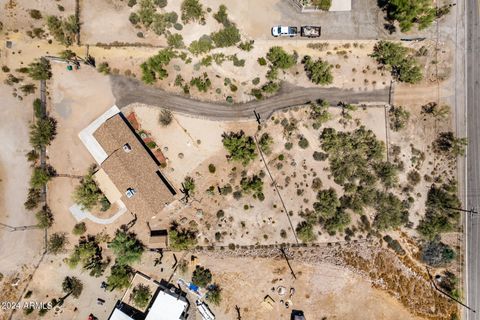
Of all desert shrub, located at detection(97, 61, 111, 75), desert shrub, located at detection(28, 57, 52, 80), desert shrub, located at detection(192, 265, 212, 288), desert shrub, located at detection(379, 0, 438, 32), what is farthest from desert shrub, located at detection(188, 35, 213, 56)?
desert shrub, located at detection(192, 265, 212, 288)

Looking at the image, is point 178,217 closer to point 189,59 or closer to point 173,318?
point 173,318

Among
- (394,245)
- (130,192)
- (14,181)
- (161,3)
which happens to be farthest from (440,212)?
(14,181)

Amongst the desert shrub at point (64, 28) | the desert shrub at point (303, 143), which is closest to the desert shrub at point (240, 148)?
the desert shrub at point (303, 143)

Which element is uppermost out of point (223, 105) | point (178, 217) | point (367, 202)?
point (223, 105)

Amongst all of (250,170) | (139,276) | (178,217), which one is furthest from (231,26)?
(139,276)

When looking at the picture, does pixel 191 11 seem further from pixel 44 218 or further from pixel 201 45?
pixel 44 218

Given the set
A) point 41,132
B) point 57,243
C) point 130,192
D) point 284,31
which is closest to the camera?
point 130,192
